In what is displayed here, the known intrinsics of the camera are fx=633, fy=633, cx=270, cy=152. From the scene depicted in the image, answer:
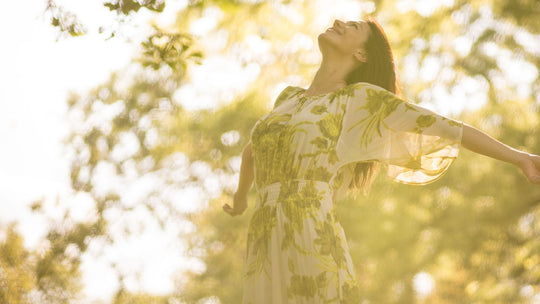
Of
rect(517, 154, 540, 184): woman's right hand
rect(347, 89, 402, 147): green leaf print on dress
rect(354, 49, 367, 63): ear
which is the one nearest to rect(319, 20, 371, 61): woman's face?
rect(354, 49, 367, 63): ear

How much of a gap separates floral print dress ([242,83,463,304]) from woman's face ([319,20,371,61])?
0.31 meters

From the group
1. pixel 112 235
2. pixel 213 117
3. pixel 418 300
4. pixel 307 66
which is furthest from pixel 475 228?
pixel 112 235

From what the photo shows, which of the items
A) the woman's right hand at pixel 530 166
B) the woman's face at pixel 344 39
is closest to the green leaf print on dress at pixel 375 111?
the woman's face at pixel 344 39

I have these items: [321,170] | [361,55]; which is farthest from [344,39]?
[321,170]

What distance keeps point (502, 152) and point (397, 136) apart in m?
0.46

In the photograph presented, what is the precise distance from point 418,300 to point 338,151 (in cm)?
1121

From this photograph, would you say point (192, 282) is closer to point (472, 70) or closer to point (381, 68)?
point (472, 70)

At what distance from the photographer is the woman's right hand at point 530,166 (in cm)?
235

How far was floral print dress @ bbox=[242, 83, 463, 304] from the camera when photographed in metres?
2.58

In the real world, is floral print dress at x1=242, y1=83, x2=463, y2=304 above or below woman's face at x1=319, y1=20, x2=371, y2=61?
below

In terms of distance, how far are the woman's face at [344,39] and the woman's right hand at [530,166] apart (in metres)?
1.02

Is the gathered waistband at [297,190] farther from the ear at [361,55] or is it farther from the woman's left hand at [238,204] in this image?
the ear at [361,55]

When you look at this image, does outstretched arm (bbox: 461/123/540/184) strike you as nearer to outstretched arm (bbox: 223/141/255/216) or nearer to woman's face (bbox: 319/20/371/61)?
woman's face (bbox: 319/20/371/61)

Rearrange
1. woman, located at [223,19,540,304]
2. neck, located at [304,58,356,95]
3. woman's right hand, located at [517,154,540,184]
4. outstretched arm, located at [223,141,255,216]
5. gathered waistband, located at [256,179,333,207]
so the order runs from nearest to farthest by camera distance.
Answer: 1. woman's right hand, located at [517,154,540,184]
2. woman, located at [223,19,540,304]
3. gathered waistband, located at [256,179,333,207]
4. neck, located at [304,58,356,95]
5. outstretched arm, located at [223,141,255,216]
